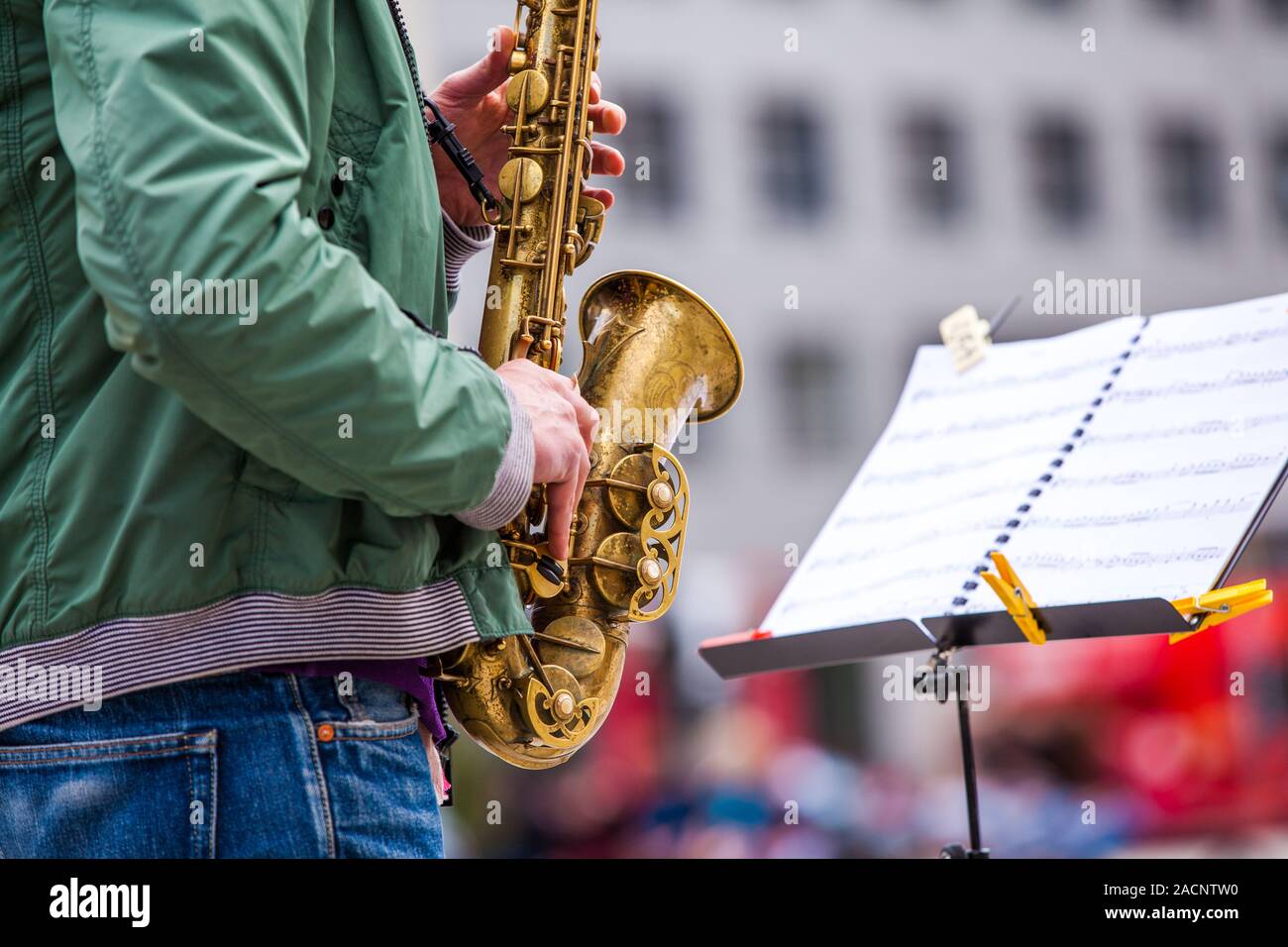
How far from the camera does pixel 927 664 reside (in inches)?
114

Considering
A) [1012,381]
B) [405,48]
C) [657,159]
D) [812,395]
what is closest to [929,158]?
[812,395]

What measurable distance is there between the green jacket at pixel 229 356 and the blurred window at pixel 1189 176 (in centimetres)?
2383

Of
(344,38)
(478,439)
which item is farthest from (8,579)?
(344,38)

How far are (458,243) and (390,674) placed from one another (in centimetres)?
101

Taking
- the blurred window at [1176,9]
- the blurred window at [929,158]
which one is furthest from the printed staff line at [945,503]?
the blurred window at [1176,9]

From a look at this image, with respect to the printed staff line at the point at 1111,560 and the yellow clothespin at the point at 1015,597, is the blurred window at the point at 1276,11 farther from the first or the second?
the yellow clothespin at the point at 1015,597

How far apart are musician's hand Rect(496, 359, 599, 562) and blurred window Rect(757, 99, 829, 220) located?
1997 centimetres

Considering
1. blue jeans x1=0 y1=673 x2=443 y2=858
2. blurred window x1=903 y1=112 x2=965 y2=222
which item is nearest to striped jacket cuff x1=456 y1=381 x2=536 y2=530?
blue jeans x1=0 y1=673 x2=443 y2=858

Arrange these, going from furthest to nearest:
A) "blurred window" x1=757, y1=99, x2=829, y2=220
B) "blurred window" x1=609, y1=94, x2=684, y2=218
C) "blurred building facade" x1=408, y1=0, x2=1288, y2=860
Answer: "blurred window" x1=757, y1=99, x2=829, y2=220 < "blurred building facade" x1=408, y1=0, x2=1288, y2=860 < "blurred window" x1=609, y1=94, x2=684, y2=218

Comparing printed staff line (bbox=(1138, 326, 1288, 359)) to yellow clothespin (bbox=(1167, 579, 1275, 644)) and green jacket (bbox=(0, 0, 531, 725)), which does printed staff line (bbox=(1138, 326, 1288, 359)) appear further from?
green jacket (bbox=(0, 0, 531, 725))

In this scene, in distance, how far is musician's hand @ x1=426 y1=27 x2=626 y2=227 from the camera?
112 inches

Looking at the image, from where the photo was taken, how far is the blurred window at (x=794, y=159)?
21.7 m
